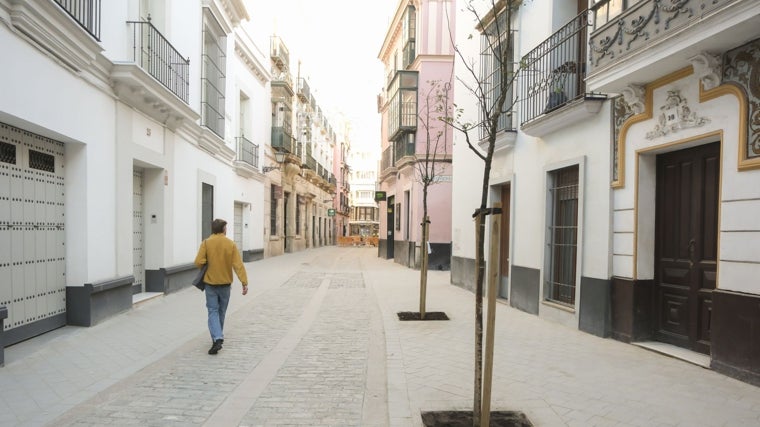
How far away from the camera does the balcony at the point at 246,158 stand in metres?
16.7

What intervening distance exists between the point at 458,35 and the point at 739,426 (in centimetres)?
1190

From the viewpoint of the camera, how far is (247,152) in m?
17.6

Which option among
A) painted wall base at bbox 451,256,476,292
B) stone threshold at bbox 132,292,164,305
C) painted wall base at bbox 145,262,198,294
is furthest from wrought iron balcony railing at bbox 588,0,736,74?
painted wall base at bbox 145,262,198,294

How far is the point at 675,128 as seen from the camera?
5.40 m

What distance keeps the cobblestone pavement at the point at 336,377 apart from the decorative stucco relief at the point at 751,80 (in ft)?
7.57

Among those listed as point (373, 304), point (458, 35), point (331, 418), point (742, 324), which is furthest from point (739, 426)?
point (458, 35)

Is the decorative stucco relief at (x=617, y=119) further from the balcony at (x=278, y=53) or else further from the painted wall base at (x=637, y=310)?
the balcony at (x=278, y=53)

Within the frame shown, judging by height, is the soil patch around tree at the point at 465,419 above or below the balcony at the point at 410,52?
below

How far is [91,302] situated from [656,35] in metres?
8.05

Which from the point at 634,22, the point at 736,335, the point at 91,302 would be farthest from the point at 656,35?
the point at 91,302

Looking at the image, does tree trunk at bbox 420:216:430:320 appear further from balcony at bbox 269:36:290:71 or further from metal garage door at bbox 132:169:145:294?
balcony at bbox 269:36:290:71

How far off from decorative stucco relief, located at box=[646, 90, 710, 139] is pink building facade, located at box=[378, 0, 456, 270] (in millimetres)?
10455

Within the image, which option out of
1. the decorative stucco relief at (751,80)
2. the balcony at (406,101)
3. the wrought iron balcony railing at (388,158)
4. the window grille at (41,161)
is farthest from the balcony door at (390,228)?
the decorative stucco relief at (751,80)

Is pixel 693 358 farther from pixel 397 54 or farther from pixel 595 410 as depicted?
pixel 397 54
